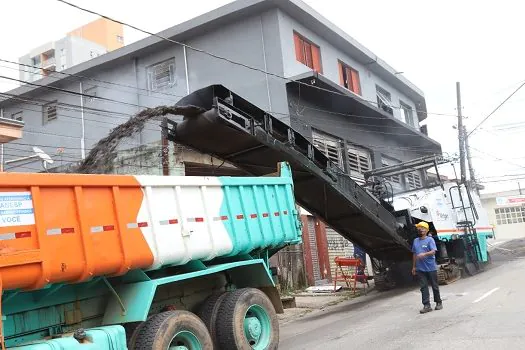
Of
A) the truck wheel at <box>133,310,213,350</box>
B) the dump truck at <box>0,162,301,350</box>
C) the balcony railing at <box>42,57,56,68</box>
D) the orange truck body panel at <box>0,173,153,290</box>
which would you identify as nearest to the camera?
the orange truck body panel at <box>0,173,153,290</box>

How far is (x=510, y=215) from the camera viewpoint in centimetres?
4762

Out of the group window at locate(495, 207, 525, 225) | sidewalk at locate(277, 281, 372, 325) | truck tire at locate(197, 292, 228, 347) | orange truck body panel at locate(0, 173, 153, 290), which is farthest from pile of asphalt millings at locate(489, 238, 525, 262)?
orange truck body panel at locate(0, 173, 153, 290)

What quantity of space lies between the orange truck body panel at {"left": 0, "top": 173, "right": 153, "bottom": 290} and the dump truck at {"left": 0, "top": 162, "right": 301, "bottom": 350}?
1cm

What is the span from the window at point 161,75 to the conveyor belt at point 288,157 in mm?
9774

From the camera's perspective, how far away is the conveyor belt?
877 cm

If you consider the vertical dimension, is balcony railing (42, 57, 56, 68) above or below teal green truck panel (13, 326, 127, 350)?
above

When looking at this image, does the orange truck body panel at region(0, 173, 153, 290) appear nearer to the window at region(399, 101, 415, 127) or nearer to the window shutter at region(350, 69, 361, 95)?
the window shutter at region(350, 69, 361, 95)

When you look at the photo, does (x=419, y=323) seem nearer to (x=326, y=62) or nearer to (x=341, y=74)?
(x=326, y=62)

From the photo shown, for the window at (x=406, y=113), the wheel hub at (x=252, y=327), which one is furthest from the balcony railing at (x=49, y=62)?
the wheel hub at (x=252, y=327)

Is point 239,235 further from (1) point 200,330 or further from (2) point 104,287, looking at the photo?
(2) point 104,287

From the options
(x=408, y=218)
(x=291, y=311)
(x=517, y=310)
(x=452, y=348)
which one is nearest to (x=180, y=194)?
(x=452, y=348)

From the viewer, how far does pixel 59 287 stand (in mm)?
5051

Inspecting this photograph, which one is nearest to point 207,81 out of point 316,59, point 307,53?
point 307,53

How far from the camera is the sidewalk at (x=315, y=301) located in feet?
40.0
